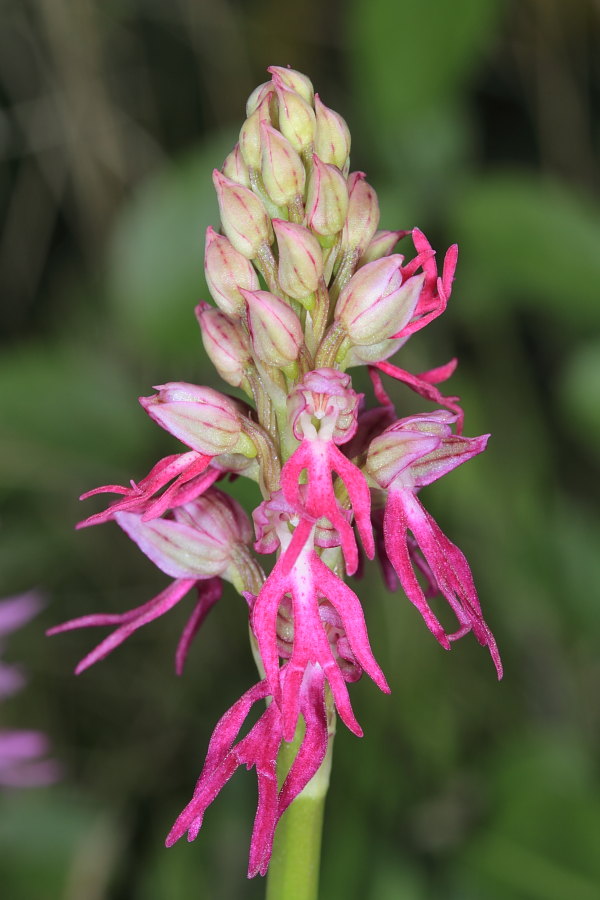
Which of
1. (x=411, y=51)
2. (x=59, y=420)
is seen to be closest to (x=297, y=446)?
(x=59, y=420)

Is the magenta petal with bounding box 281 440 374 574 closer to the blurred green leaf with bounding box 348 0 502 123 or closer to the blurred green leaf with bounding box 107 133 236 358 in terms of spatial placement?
the blurred green leaf with bounding box 107 133 236 358

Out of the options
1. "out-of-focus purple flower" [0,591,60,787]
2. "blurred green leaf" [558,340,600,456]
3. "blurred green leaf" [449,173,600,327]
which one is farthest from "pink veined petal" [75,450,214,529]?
"blurred green leaf" [449,173,600,327]

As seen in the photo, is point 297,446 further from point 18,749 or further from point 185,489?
point 18,749

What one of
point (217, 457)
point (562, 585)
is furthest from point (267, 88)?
point (562, 585)

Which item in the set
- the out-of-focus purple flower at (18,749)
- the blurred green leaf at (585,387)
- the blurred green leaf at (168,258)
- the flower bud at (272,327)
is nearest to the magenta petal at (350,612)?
→ the flower bud at (272,327)

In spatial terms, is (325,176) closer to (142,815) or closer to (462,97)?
(142,815)

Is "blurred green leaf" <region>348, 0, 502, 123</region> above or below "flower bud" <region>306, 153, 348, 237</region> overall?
above
